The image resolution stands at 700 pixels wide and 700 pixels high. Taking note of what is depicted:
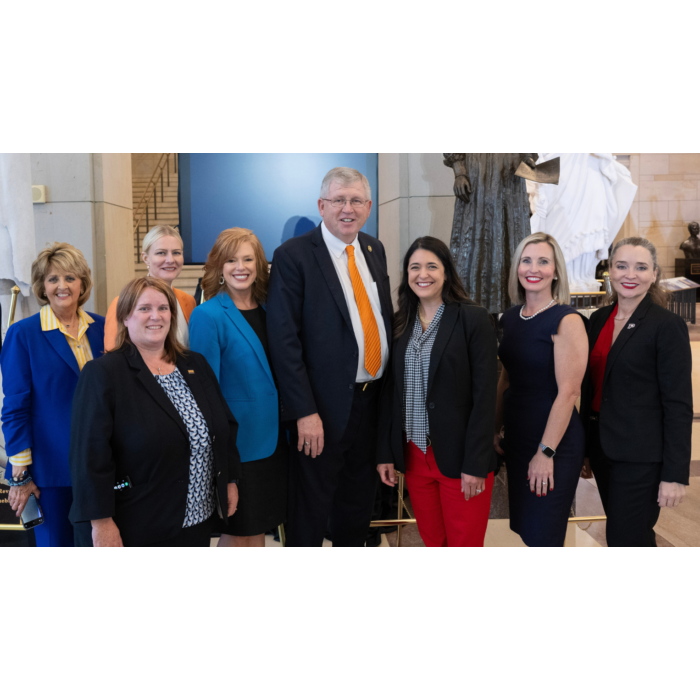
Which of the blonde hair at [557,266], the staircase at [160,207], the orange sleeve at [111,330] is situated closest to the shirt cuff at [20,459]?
the orange sleeve at [111,330]

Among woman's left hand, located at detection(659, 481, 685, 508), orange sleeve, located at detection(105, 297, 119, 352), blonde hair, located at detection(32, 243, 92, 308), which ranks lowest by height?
woman's left hand, located at detection(659, 481, 685, 508)

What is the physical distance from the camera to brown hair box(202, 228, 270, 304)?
229cm

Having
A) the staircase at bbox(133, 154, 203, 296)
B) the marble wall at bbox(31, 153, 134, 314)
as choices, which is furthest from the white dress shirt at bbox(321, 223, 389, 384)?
the staircase at bbox(133, 154, 203, 296)

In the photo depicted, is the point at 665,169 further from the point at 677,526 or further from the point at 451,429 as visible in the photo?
the point at 451,429

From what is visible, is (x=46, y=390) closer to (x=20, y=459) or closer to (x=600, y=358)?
(x=20, y=459)

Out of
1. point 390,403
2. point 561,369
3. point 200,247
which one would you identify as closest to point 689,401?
point 561,369

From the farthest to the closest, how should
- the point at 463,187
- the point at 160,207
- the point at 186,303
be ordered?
1. the point at 160,207
2. the point at 463,187
3. the point at 186,303

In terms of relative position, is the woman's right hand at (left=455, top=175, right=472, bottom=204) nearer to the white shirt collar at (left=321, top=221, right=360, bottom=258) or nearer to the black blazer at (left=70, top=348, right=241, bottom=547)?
the white shirt collar at (left=321, top=221, right=360, bottom=258)

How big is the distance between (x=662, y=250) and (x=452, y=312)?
81.2 inches

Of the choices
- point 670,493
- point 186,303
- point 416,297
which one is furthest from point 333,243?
point 670,493

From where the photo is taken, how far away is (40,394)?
2.30 meters

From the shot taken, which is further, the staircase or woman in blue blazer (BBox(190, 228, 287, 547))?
the staircase

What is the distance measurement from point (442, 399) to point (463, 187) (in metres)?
2.33

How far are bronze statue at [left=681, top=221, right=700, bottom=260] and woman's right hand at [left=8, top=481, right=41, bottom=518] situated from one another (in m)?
3.77
